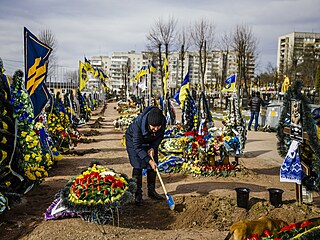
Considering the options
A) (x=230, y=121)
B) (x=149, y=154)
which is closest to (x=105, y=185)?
(x=149, y=154)

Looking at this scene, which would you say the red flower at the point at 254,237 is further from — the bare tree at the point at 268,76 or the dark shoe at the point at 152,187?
the bare tree at the point at 268,76

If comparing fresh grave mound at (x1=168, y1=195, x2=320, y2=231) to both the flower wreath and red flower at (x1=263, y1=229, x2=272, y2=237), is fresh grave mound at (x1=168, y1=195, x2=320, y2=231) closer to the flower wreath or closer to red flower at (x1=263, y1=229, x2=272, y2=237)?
the flower wreath

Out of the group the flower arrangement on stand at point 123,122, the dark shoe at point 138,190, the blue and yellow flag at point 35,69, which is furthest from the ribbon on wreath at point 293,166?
the flower arrangement on stand at point 123,122

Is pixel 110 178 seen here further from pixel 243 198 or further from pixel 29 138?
pixel 243 198

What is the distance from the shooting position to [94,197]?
430 centimetres

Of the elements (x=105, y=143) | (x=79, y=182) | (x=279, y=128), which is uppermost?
(x=279, y=128)

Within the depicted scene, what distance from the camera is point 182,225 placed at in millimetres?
4766

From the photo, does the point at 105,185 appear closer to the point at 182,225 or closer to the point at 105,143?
the point at 182,225

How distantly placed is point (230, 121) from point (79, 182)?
5.01m

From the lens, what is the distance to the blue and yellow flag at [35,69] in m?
6.48

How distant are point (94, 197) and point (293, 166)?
311 cm

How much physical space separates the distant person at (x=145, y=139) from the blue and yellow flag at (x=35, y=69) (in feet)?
7.98

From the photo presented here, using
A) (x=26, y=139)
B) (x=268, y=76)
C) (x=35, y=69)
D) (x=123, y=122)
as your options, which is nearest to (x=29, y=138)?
(x=26, y=139)

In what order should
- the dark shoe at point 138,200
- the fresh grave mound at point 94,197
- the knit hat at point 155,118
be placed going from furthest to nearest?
the dark shoe at point 138,200 → the knit hat at point 155,118 → the fresh grave mound at point 94,197
